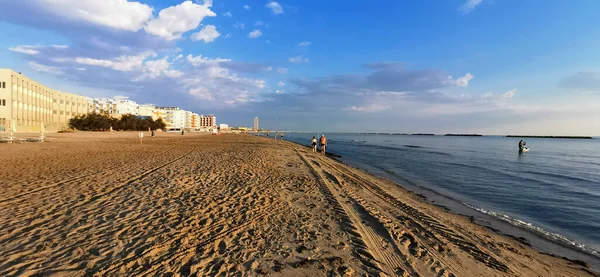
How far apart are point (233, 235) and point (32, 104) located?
81746mm

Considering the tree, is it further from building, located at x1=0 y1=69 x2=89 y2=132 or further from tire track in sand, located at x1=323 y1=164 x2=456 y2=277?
tire track in sand, located at x1=323 y1=164 x2=456 y2=277

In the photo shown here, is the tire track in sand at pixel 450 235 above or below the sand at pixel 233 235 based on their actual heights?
below

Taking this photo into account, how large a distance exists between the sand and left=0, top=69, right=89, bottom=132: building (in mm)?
54319

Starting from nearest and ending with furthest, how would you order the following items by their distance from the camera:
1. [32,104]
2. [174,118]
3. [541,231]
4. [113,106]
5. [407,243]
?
[407,243]
[541,231]
[32,104]
[113,106]
[174,118]

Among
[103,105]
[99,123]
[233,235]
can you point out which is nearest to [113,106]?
[103,105]

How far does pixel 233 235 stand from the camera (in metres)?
5.37

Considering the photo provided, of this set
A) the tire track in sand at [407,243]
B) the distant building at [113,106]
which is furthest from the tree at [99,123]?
the tire track in sand at [407,243]

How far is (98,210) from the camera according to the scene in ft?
21.7

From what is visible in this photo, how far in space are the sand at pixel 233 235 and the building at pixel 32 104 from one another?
178 feet

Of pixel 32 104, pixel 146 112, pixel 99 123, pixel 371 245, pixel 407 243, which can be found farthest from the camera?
pixel 146 112

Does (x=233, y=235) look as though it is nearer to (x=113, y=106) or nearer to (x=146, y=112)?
(x=113, y=106)

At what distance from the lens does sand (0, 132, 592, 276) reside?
13.9ft

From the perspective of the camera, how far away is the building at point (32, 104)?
51.1 metres

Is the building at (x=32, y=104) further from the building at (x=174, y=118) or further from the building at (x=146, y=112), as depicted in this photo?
the building at (x=174, y=118)
